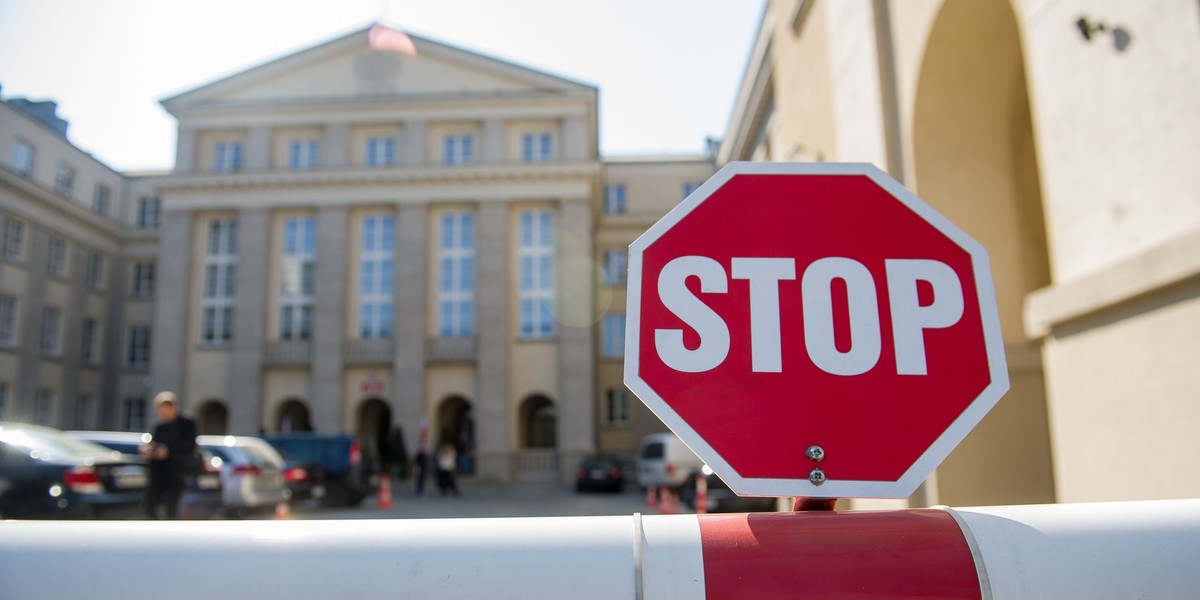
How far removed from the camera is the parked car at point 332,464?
20125 millimetres

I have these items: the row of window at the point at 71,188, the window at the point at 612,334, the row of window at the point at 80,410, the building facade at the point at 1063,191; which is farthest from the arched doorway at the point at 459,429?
the building facade at the point at 1063,191

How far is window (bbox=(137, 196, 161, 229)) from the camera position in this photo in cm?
4547

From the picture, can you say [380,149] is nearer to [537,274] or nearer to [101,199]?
[537,274]

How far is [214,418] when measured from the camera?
127ft

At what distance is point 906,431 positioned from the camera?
70.8 inches

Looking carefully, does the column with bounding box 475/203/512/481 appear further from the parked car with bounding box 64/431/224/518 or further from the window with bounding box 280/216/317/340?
the parked car with bounding box 64/431/224/518

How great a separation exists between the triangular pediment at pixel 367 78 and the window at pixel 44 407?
14542 millimetres

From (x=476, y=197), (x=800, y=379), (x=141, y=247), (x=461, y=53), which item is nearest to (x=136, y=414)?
(x=141, y=247)

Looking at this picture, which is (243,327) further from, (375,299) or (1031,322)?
(1031,322)

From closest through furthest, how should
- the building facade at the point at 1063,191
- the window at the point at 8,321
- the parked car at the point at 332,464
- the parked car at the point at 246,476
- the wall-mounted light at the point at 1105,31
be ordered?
the building facade at the point at 1063,191, the wall-mounted light at the point at 1105,31, the parked car at the point at 246,476, the parked car at the point at 332,464, the window at the point at 8,321

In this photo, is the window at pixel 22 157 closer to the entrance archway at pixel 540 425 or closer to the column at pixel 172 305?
the column at pixel 172 305

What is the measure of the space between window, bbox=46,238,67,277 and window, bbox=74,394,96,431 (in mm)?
6351

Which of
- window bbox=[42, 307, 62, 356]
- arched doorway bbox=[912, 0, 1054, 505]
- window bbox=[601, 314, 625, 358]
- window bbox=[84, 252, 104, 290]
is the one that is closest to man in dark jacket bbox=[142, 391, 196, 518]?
arched doorway bbox=[912, 0, 1054, 505]

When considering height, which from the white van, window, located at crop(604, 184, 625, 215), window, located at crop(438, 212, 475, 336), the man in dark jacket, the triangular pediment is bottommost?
the white van
